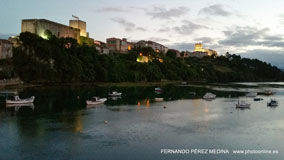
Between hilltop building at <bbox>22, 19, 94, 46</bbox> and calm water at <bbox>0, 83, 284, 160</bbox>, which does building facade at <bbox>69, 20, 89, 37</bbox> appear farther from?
calm water at <bbox>0, 83, 284, 160</bbox>

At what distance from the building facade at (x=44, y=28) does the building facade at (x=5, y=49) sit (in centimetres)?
1249

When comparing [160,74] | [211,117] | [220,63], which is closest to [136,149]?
[211,117]

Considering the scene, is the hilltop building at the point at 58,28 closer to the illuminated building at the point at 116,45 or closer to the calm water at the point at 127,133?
the illuminated building at the point at 116,45

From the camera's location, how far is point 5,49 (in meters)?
57.9

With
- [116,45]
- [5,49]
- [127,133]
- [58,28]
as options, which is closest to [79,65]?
[58,28]

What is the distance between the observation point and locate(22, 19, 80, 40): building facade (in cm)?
7106

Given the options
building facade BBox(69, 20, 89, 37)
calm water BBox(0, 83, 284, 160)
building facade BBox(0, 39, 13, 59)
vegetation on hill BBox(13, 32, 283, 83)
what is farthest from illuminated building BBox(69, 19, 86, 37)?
calm water BBox(0, 83, 284, 160)

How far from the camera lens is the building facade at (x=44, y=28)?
233 ft

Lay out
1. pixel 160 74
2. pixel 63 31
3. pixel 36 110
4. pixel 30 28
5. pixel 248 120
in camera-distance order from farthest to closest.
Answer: pixel 160 74, pixel 63 31, pixel 30 28, pixel 36 110, pixel 248 120

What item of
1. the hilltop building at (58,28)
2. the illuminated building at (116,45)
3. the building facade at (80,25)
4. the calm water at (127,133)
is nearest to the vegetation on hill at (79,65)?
the hilltop building at (58,28)

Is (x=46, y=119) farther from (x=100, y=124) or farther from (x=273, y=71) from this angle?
(x=273, y=71)

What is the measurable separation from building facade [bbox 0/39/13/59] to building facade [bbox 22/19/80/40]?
12.5m

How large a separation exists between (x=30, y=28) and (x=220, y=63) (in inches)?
4920

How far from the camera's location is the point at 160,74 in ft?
→ 334
